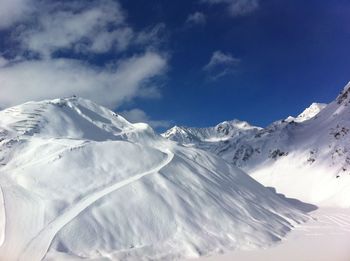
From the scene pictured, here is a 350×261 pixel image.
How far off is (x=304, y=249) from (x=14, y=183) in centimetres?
2385

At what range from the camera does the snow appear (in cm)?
3241

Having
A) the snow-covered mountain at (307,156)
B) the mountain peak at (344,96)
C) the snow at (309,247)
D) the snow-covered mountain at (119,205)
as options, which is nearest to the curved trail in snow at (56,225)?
the snow-covered mountain at (119,205)

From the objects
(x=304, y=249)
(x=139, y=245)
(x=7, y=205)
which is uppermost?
(x=7, y=205)

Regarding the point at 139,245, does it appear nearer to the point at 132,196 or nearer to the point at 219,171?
the point at 132,196

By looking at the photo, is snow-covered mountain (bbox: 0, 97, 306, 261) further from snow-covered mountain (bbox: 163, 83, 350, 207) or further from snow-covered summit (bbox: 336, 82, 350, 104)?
snow-covered summit (bbox: 336, 82, 350, 104)

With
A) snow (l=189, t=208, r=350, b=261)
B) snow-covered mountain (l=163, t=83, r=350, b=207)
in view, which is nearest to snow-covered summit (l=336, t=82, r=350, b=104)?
snow-covered mountain (l=163, t=83, r=350, b=207)

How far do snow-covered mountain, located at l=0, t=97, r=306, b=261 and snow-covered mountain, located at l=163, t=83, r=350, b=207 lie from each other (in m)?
34.5

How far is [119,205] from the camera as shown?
37.4 m

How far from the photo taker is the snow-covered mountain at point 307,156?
89812 millimetres

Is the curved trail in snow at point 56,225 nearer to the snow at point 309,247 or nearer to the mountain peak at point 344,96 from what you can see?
the snow at point 309,247

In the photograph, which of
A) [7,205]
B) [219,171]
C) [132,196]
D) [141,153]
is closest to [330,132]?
[219,171]

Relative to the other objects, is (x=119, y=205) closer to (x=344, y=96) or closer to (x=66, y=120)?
(x=66, y=120)

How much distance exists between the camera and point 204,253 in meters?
33.6

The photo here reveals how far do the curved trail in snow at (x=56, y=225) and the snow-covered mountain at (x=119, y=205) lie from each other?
8cm
